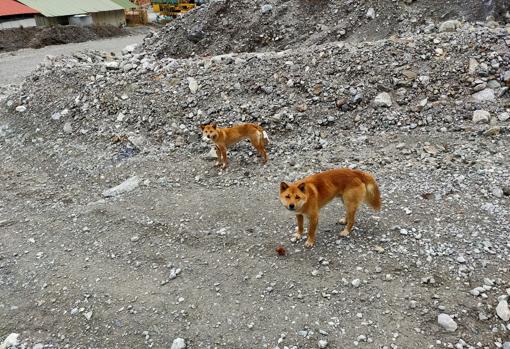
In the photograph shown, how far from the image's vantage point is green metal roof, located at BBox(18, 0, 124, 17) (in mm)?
30516

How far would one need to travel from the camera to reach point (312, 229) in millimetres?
5168

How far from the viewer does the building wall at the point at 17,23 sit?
28.5m

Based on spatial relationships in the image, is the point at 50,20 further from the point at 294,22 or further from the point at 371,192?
the point at 371,192

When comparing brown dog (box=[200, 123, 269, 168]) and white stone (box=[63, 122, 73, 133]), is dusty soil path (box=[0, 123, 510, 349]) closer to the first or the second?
brown dog (box=[200, 123, 269, 168])

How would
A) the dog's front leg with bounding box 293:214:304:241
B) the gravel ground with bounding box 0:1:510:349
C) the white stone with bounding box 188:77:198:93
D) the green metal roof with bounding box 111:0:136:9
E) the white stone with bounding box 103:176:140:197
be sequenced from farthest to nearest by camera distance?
1. the green metal roof with bounding box 111:0:136:9
2. the white stone with bounding box 188:77:198:93
3. the white stone with bounding box 103:176:140:197
4. the dog's front leg with bounding box 293:214:304:241
5. the gravel ground with bounding box 0:1:510:349

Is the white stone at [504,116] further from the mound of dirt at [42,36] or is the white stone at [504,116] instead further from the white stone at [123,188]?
the mound of dirt at [42,36]

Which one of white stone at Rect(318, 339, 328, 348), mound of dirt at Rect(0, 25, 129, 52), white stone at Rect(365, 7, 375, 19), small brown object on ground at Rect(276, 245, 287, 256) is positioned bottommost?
white stone at Rect(318, 339, 328, 348)

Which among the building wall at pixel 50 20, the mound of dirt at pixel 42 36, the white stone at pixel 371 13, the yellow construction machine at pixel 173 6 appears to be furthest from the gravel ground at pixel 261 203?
the yellow construction machine at pixel 173 6

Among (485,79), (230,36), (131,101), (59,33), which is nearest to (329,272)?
(485,79)

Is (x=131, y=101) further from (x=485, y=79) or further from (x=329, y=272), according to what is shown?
(x=485, y=79)

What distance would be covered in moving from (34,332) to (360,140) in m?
5.99

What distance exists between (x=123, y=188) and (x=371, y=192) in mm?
4457

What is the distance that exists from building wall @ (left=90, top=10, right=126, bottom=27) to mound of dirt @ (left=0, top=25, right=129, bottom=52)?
3660 mm

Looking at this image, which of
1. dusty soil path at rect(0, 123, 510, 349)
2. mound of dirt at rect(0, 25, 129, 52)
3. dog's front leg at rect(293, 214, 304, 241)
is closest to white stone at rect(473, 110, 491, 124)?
dusty soil path at rect(0, 123, 510, 349)
